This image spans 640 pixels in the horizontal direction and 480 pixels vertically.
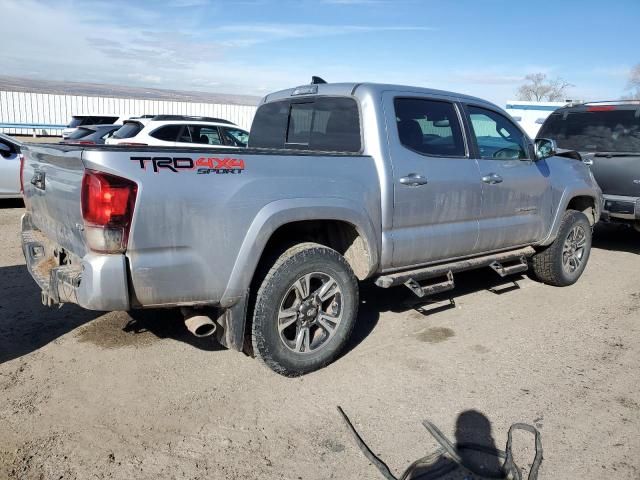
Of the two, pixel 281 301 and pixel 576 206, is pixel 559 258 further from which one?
pixel 281 301

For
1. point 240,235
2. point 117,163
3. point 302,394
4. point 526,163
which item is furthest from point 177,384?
point 526,163

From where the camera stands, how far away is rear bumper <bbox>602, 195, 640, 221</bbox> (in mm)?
7285

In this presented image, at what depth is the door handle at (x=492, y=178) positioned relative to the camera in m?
4.79

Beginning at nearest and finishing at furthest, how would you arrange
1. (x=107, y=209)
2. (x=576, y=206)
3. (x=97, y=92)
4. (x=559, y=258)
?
(x=107, y=209) → (x=559, y=258) → (x=576, y=206) → (x=97, y=92)

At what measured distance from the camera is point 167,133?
12.4 meters

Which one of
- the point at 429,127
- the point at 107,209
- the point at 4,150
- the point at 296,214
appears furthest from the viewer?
the point at 4,150

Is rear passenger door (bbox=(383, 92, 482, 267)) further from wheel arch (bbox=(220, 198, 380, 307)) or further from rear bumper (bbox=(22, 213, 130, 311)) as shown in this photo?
rear bumper (bbox=(22, 213, 130, 311))

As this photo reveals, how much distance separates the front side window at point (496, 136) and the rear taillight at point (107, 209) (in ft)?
10.5

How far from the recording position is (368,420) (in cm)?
328

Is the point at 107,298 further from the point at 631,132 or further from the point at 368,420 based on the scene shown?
the point at 631,132

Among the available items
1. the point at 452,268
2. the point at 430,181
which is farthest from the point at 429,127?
the point at 452,268

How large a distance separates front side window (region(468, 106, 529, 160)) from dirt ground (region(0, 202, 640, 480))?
5.07 ft

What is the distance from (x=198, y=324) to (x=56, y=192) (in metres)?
1.22

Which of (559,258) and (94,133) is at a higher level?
(94,133)
